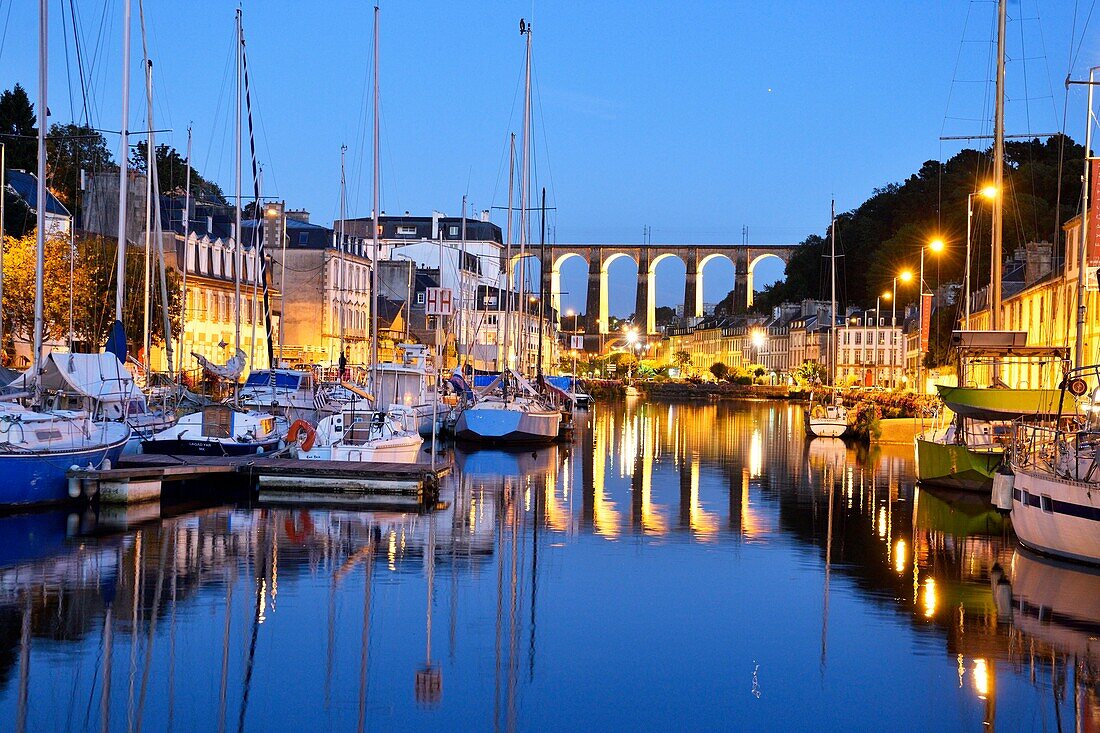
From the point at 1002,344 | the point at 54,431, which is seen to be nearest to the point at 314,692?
the point at 54,431

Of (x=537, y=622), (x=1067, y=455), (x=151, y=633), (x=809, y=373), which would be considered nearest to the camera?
(x=151, y=633)

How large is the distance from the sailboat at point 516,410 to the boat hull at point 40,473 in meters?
20.0

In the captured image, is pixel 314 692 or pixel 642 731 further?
pixel 314 692

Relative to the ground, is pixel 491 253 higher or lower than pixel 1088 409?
higher

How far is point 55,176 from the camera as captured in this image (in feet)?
211

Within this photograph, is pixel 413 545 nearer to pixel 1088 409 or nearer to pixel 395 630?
pixel 395 630

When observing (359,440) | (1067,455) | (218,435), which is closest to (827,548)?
(1067,455)

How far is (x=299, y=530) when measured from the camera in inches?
840

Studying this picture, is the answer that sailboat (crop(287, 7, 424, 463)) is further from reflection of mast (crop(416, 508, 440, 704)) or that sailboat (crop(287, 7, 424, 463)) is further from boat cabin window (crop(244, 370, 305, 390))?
reflection of mast (crop(416, 508, 440, 704))

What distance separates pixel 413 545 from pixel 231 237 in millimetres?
50787

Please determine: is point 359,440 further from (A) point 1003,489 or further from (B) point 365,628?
(B) point 365,628

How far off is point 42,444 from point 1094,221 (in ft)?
67.6

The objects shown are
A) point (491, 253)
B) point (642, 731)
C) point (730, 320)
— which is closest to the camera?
point (642, 731)

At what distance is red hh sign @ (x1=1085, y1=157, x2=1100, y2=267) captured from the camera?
27.2 meters
